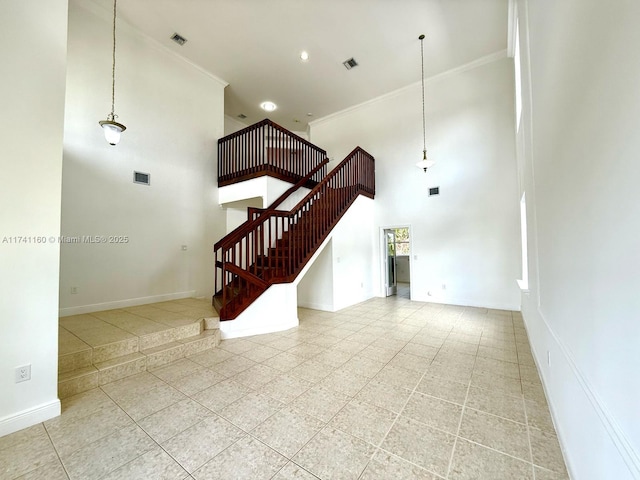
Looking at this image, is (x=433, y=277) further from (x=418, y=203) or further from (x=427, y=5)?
(x=427, y=5)

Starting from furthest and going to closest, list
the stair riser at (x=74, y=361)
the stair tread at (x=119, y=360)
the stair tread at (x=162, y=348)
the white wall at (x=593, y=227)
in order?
the stair tread at (x=162, y=348) < the stair tread at (x=119, y=360) < the stair riser at (x=74, y=361) < the white wall at (x=593, y=227)

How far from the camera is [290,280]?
170 inches

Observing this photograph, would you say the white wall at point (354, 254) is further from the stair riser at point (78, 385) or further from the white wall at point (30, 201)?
the white wall at point (30, 201)

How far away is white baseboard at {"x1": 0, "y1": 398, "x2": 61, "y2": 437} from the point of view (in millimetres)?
1923

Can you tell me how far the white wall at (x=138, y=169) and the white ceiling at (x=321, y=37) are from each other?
0.70 metres

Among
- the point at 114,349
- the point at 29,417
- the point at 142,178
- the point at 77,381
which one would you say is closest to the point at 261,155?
the point at 142,178

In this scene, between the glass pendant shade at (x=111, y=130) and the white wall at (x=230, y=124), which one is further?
the white wall at (x=230, y=124)

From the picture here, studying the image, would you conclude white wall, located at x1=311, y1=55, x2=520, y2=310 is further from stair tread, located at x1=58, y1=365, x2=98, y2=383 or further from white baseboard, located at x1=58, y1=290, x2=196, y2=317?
stair tread, located at x1=58, y1=365, x2=98, y2=383

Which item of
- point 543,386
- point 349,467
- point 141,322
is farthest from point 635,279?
point 141,322

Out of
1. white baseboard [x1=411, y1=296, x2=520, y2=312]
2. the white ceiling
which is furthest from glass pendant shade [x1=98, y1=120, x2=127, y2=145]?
white baseboard [x1=411, y1=296, x2=520, y2=312]

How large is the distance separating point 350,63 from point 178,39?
147 inches

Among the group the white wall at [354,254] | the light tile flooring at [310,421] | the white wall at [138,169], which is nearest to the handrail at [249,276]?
the light tile flooring at [310,421]

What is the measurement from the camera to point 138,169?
15.7 ft

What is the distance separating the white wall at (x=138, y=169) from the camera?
4.09m
